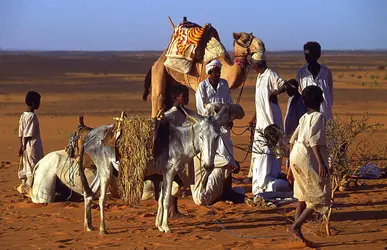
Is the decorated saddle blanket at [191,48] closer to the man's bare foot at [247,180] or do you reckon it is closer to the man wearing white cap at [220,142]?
the man's bare foot at [247,180]

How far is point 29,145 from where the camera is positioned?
10898 millimetres

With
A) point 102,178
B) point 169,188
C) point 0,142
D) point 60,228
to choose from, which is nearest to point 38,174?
point 60,228

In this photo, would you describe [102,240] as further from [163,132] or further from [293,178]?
[293,178]

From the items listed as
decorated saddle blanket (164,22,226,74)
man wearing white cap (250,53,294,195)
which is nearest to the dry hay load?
man wearing white cap (250,53,294,195)

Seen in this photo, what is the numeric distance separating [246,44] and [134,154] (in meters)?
3.84

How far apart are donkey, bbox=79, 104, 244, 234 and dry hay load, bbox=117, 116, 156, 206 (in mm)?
169

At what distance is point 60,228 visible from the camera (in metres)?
8.79

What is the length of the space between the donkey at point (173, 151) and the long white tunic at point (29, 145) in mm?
2515

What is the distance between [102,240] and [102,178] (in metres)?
0.66

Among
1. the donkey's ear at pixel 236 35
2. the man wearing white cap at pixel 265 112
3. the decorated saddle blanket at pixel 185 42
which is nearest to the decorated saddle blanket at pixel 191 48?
the decorated saddle blanket at pixel 185 42

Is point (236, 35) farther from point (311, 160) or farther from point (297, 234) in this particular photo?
point (297, 234)

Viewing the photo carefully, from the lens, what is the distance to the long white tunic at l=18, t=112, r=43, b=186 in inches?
423

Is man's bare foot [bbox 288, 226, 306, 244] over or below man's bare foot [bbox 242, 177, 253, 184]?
below

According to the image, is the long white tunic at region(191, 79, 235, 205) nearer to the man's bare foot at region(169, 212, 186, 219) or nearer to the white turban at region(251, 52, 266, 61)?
the man's bare foot at region(169, 212, 186, 219)
